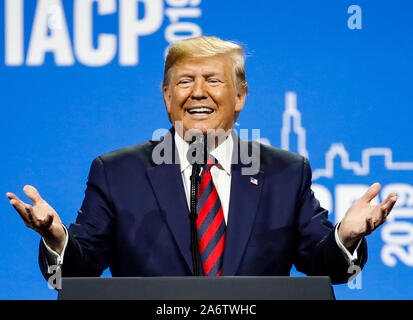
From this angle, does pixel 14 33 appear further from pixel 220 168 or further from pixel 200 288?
pixel 200 288

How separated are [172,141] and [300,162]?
46 centimetres

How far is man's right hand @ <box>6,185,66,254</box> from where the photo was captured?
62.6 inches

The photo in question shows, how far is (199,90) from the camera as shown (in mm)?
2246

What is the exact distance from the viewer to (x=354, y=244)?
1.85 m

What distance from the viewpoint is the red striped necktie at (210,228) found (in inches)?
77.9

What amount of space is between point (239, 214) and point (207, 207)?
0.36 ft

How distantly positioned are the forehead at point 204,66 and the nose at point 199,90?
0.12 ft

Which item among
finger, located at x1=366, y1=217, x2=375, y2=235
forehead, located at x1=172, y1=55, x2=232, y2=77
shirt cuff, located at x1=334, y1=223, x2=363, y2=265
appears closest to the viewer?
finger, located at x1=366, y1=217, x2=375, y2=235

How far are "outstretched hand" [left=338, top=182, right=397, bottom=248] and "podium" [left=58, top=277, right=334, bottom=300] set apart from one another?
1.36ft

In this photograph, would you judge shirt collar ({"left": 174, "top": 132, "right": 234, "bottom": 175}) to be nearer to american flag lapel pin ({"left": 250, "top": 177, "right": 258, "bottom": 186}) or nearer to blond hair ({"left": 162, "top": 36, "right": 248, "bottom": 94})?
american flag lapel pin ({"left": 250, "top": 177, "right": 258, "bottom": 186})

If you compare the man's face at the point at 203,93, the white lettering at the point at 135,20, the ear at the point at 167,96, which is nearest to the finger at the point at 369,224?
the man's face at the point at 203,93

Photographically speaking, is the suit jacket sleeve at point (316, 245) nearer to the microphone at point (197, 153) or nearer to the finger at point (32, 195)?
the microphone at point (197, 153)

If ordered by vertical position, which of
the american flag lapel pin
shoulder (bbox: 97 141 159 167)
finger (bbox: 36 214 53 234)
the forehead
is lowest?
finger (bbox: 36 214 53 234)

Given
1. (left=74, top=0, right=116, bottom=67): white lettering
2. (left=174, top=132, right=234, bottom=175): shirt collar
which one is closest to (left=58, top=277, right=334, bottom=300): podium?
(left=174, top=132, right=234, bottom=175): shirt collar
